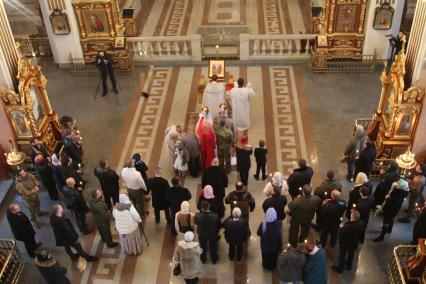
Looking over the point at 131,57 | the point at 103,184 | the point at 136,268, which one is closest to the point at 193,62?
the point at 131,57

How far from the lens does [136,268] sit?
8305 mm

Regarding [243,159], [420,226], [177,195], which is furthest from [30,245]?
[420,226]

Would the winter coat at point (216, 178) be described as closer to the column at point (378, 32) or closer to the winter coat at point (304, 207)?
the winter coat at point (304, 207)

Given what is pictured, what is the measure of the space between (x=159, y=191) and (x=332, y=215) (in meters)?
2.92

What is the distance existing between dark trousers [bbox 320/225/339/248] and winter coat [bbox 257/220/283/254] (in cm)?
90

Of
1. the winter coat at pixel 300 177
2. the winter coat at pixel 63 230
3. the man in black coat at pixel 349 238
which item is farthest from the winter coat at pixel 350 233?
the winter coat at pixel 63 230

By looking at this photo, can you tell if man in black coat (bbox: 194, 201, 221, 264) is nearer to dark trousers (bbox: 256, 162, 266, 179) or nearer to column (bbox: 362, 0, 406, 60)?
dark trousers (bbox: 256, 162, 266, 179)

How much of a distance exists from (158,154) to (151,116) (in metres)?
1.61

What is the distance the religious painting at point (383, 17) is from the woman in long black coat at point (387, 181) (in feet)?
21.0

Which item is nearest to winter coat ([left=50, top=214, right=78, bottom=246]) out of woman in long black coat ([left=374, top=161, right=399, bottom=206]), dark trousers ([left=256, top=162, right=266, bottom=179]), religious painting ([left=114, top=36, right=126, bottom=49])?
dark trousers ([left=256, top=162, right=266, bottom=179])

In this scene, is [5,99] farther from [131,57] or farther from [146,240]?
[131,57]

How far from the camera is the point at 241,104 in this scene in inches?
426

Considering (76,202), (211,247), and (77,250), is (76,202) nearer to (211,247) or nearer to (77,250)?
(77,250)

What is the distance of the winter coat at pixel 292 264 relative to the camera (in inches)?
261
